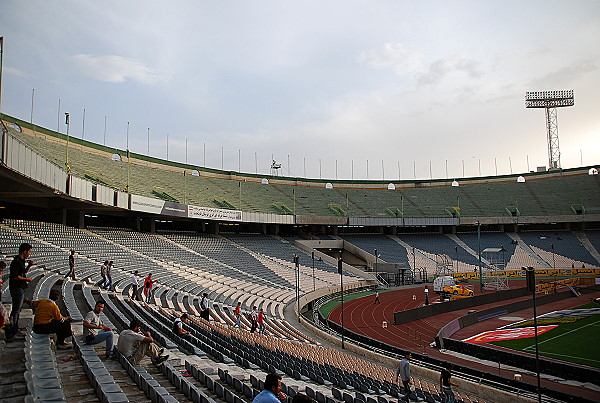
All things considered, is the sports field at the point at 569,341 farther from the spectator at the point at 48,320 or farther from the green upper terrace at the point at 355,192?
the green upper terrace at the point at 355,192

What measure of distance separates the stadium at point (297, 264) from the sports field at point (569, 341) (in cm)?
36

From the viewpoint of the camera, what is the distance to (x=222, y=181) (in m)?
60.8

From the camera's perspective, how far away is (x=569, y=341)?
2139 centimetres

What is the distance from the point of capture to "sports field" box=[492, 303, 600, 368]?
18891 mm

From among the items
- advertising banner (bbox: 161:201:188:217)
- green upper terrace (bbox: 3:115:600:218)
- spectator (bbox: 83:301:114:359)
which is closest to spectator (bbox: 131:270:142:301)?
spectator (bbox: 83:301:114:359)

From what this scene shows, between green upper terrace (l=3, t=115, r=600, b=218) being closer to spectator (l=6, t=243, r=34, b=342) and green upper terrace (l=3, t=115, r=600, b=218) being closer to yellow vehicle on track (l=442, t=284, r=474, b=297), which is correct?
yellow vehicle on track (l=442, t=284, r=474, b=297)

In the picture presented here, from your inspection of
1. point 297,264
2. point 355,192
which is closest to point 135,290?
point 297,264

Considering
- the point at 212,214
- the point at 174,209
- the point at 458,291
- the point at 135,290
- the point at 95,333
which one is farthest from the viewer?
the point at 212,214

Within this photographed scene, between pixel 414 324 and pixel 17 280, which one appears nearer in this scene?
pixel 17 280

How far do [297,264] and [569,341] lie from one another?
15.6 m

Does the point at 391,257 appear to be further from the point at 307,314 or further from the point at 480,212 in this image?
the point at 307,314

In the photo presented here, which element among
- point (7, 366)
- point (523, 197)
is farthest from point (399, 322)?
point (523, 197)

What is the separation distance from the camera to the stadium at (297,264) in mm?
11086

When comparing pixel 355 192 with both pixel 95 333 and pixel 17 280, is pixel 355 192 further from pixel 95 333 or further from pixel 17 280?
pixel 17 280
